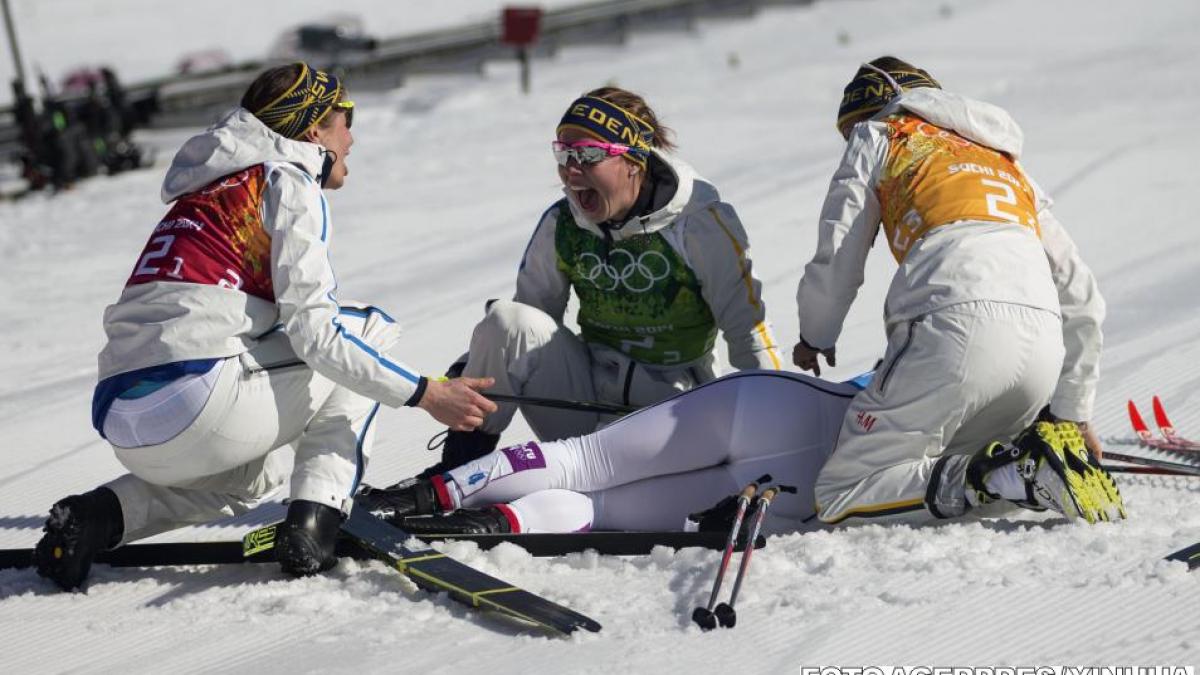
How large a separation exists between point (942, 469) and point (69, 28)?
1248 inches

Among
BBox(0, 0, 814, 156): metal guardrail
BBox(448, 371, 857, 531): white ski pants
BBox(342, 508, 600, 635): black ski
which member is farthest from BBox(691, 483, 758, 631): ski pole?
BBox(0, 0, 814, 156): metal guardrail

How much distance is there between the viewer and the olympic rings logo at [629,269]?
15.8ft

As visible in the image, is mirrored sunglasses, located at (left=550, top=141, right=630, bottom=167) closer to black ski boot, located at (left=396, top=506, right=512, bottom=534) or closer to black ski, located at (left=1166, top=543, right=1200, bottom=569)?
black ski boot, located at (left=396, top=506, right=512, bottom=534)

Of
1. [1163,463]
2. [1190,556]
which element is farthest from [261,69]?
[1190,556]

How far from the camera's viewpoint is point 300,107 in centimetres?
420

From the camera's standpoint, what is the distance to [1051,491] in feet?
12.6

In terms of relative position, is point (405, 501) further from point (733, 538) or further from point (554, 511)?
point (733, 538)

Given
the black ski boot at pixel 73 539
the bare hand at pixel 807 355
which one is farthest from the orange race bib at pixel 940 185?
the black ski boot at pixel 73 539

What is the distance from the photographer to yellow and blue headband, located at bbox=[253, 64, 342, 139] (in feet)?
13.7

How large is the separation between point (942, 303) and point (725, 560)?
3.00ft

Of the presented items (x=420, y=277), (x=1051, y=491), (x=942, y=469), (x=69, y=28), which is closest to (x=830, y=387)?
(x=942, y=469)

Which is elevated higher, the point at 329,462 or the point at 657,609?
the point at 329,462

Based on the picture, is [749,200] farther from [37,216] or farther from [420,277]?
[37,216]

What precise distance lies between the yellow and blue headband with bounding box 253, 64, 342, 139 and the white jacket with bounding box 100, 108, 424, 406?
6cm
